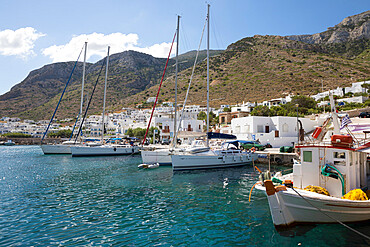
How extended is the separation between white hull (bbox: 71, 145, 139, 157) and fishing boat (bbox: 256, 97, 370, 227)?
3286cm

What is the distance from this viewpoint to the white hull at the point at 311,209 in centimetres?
763

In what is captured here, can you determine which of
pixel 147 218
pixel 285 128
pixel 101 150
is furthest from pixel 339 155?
pixel 101 150

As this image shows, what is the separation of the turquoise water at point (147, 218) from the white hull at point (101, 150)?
2108 centimetres

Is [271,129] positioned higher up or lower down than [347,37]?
lower down

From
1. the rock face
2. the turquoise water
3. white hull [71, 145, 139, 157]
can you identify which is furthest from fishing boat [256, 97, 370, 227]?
the rock face

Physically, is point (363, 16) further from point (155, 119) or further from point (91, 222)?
point (91, 222)

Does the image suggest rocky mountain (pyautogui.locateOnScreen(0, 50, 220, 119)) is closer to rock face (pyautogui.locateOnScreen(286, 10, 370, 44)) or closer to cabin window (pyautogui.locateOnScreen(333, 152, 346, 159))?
rock face (pyautogui.locateOnScreen(286, 10, 370, 44))

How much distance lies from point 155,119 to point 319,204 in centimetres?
5752

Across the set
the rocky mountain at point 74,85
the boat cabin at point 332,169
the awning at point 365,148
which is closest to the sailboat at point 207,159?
the boat cabin at point 332,169

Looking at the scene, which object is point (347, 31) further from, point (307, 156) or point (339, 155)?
point (307, 156)

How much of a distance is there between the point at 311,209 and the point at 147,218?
6587 mm

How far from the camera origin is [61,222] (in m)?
8.93

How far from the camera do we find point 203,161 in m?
21.4

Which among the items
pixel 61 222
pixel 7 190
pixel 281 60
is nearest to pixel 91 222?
pixel 61 222
